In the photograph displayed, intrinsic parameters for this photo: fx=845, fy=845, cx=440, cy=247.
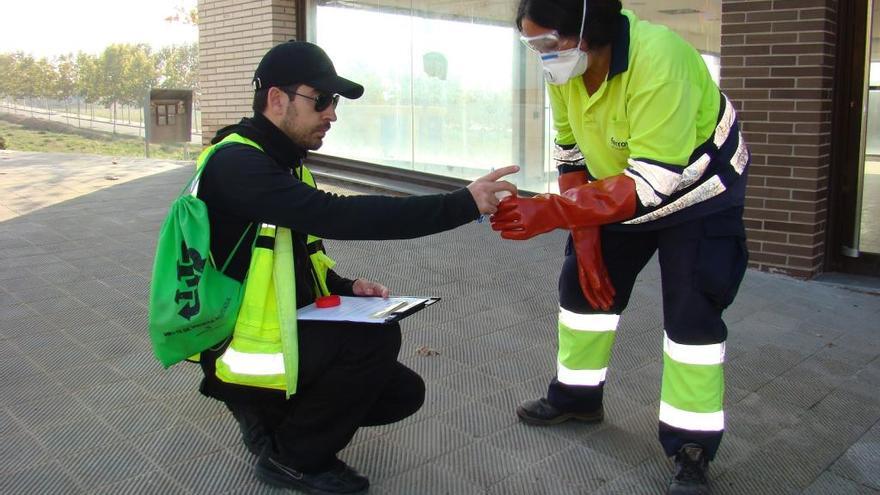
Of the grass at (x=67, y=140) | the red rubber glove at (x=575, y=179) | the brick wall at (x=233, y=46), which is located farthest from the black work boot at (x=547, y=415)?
the grass at (x=67, y=140)

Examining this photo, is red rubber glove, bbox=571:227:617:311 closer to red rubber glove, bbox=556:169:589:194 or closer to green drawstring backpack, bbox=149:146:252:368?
red rubber glove, bbox=556:169:589:194

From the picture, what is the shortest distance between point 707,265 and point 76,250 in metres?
5.04

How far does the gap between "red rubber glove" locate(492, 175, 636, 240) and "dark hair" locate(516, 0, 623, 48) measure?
47cm

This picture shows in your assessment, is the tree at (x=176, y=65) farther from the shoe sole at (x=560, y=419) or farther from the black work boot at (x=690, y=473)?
the black work boot at (x=690, y=473)

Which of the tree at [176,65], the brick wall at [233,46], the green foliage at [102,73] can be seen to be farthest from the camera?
the green foliage at [102,73]

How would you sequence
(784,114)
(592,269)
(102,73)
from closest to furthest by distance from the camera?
(592,269), (784,114), (102,73)

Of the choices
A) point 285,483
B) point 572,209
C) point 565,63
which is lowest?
point 285,483

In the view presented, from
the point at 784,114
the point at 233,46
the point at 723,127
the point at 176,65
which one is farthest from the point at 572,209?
the point at 176,65

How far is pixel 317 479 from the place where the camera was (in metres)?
2.86

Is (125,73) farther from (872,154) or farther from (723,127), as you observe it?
(723,127)

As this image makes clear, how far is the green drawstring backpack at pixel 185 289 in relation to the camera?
255cm

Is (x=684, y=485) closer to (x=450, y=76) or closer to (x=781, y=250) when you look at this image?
(x=781, y=250)

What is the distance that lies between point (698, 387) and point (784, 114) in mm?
3349

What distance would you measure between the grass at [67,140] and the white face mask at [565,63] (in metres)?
17.1
